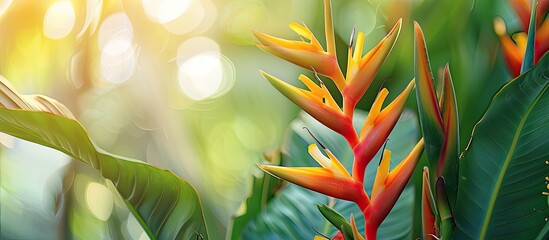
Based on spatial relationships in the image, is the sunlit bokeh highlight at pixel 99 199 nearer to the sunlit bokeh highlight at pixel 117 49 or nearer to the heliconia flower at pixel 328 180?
the sunlit bokeh highlight at pixel 117 49

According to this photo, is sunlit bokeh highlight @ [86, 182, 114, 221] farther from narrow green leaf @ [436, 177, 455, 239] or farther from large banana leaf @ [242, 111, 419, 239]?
narrow green leaf @ [436, 177, 455, 239]

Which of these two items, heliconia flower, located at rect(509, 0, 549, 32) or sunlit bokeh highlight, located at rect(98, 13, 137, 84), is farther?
sunlit bokeh highlight, located at rect(98, 13, 137, 84)

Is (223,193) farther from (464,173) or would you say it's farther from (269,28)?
(464,173)

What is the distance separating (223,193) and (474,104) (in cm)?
32

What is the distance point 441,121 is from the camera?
12.9 inches

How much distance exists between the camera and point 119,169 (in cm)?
45

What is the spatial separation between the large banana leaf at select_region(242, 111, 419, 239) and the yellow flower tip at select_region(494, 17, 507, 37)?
119 mm

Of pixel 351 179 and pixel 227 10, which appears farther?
pixel 227 10

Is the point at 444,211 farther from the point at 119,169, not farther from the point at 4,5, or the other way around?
the point at 4,5

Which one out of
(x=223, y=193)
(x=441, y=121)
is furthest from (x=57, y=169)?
(x=441, y=121)

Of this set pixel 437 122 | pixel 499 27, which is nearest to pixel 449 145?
pixel 437 122

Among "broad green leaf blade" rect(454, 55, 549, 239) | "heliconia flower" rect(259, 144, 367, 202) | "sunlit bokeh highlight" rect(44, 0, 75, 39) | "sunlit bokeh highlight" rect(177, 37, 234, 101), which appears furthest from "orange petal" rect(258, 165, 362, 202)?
"sunlit bokeh highlight" rect(44, 0, 75, 39)

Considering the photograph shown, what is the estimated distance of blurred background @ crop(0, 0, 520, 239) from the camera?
70 centimetres

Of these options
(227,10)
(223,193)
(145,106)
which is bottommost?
(223,193)
